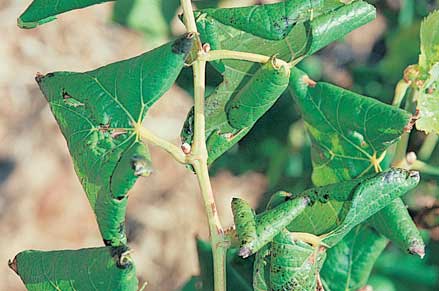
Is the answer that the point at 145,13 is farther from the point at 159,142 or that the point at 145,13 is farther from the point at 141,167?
the point at 141,167

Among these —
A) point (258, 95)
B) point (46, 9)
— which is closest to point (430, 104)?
point (258, 95)

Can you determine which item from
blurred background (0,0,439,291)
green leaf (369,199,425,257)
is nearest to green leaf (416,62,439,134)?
green leaf (369,199,425,257)

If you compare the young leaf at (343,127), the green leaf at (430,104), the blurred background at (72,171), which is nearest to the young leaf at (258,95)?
the young leaf at (343,127)

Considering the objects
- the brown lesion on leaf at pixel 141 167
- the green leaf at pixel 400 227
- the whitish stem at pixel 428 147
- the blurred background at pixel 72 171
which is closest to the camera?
the brown lesion on leaf at pixel 141 167

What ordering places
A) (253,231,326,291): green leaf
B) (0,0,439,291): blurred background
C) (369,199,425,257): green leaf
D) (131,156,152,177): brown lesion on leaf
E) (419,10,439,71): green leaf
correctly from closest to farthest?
(131,156,152,177): brown lesion on leaf
(253,231,326,291): green leaf
(369,199,425,257): green leaf
(419,10,439,71): green leaf
(0,0,439,291): blurred background

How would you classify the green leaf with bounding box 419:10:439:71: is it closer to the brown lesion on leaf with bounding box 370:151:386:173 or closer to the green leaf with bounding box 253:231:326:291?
the brown lesion on leaf with bounding box 370:151:386:173

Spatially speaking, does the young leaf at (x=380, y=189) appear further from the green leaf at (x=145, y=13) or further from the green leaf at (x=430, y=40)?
the green leaf at (x=145, y=13)

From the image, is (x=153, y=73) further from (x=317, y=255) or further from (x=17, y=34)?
(x=17, y=34)
